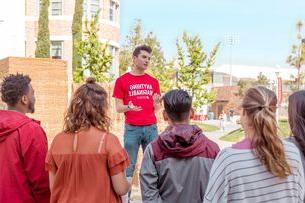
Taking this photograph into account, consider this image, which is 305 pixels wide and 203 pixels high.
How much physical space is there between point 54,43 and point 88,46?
7.46 m

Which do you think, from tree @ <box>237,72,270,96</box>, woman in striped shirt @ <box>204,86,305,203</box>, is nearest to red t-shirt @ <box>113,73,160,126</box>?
tree @ <box>237,72,270,96</box>

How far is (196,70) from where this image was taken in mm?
27641

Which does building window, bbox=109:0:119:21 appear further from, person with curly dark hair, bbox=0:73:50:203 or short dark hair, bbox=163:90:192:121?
short dark hair, bbox=163:90:192:121

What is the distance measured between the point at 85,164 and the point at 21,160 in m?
0.67

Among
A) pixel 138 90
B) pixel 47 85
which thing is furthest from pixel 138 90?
pixel 47 85

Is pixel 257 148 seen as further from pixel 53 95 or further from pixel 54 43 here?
pixel 54 43

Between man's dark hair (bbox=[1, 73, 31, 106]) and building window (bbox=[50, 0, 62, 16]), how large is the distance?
2975 cm

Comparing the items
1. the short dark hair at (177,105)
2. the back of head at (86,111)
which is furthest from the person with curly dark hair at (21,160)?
the short dark hair at (177,105)

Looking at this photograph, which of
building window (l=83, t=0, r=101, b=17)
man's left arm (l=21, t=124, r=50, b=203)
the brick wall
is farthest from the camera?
building window (l=83, t=0, r=101, b=17)

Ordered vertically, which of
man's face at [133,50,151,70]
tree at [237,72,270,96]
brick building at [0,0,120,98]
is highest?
brick building at [0,0,120,98]

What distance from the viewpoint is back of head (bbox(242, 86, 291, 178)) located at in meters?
3.18

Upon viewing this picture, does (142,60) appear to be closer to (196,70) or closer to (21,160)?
(21,160)

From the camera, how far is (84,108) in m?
3.79

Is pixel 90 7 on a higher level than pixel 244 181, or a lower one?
higher
